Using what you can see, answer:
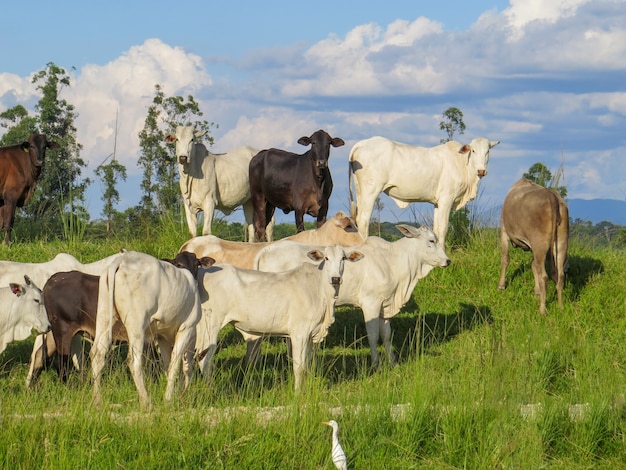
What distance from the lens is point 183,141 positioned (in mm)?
16469

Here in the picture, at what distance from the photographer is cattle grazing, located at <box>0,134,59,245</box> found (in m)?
17.6

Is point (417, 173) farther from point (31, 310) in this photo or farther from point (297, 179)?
point (31, 310)

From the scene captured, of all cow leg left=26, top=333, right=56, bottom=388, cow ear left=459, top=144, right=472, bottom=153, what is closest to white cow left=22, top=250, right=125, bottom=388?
cow leg left=26, top=333, right=56, bottom=388

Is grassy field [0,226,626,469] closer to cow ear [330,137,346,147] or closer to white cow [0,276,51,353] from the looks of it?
white cow [0,276,51,353]

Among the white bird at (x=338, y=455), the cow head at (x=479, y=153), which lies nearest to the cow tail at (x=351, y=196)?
the cow head at (x=479, y=153)

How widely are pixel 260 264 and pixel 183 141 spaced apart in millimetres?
4922

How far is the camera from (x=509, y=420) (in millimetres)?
8227

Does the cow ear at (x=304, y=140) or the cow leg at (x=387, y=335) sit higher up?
the cow ear at (x=304, y=140)

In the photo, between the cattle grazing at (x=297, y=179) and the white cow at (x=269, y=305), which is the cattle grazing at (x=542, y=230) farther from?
the white cow at (x=269, y=305)

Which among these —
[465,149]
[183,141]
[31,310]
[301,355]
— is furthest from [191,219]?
[31,310]

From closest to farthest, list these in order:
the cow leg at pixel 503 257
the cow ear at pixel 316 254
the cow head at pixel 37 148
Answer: the cow ear at pixel 316 254
the cow leg at pixel 503 257
the cow head at pixel 37 148

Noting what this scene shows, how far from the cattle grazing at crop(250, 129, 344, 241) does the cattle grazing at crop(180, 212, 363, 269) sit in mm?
1996

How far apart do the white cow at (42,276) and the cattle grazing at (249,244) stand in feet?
4.29

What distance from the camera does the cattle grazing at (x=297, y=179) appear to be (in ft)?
51.3
